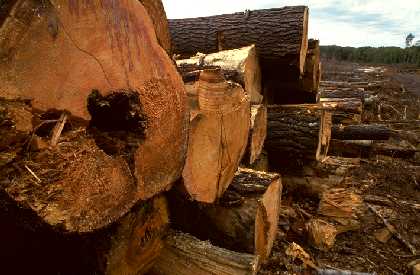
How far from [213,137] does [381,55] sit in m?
30.9

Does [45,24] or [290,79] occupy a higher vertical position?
[45,24]

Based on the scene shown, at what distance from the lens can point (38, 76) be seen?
111 cm

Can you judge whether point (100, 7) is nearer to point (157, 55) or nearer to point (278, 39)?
point (157, 55)

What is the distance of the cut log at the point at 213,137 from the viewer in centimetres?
184

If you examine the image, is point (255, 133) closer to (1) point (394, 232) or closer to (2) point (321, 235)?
(2) point (321, 235)

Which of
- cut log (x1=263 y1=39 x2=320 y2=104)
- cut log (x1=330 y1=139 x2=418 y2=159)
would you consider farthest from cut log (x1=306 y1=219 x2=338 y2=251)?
cut log (x1=330 y1=139 x2=418 y2=159)

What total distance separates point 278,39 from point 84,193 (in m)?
2.53

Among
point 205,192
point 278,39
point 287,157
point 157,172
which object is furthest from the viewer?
point 287,157

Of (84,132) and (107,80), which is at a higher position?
(107,80)

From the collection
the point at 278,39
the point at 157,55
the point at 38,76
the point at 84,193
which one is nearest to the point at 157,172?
the point at 84,193

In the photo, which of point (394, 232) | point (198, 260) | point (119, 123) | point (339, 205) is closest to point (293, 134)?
point (339, 205)

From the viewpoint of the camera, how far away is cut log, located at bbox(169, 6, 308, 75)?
3242 mm

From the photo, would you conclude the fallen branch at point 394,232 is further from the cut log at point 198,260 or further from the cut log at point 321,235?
the cut log at point 198,260

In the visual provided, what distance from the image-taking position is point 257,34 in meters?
3.38
